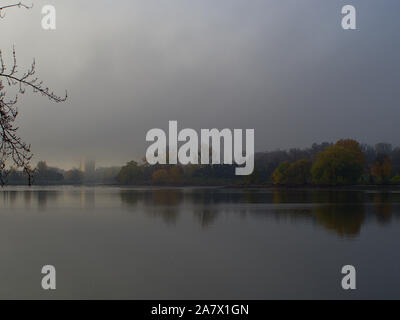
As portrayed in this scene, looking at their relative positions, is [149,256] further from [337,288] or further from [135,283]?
[337,288]

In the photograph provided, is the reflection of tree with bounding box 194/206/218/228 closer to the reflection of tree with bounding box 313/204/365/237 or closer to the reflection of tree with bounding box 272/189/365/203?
the reflection of tree with bounding box 313/204/365/237

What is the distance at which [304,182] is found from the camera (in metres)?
78.2

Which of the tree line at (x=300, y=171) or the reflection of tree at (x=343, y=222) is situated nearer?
the reflection of tree at (x=343, y=222)

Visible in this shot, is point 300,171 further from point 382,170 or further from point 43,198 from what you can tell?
point 43,198

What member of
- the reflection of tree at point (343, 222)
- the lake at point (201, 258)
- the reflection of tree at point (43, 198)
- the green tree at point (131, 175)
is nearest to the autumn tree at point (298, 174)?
the reflection of tree at point (43, 198)

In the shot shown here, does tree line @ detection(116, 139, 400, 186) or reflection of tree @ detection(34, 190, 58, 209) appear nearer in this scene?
reflection of tree @ detection(34, 190, 58, 209)

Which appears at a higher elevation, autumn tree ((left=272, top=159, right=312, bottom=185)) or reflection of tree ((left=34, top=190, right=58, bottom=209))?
autumn tree ((left=272, top=159, right=312, bottom=185))

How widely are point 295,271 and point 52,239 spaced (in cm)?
877

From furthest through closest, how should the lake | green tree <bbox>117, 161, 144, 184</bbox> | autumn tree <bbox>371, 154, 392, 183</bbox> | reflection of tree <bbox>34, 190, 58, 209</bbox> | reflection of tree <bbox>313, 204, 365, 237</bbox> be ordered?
green tree <bbox>117, 161, 144, 184</bbox> < autumn tree <bbox>371, 154, 392, 183</bbox> < reflection of tree <bbox>34, 190, 58, 209</bbox> < reflection of tree <bbox>313, 204, 365, 237</bbox> < the lake

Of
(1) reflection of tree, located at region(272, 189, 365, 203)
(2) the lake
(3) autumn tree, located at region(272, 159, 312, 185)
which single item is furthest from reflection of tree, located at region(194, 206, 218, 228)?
(3) autumn tree, located at region(272, 159, 312, 185)

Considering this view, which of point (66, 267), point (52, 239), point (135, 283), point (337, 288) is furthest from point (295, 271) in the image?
point (52, 239)

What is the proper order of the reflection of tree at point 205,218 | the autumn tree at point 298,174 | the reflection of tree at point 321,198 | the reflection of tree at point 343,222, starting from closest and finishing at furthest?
the reflection of tree at point 343,222 < the reflection of tree at point 205,218 < the reflection of tree at point 321,198 < the autumn tree at point 298,174

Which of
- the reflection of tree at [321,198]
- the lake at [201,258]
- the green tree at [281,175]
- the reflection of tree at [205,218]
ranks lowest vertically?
the reflection of tree at [321,198]

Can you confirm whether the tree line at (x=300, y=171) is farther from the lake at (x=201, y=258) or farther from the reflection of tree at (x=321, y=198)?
the lake at (x=201, y=258)
